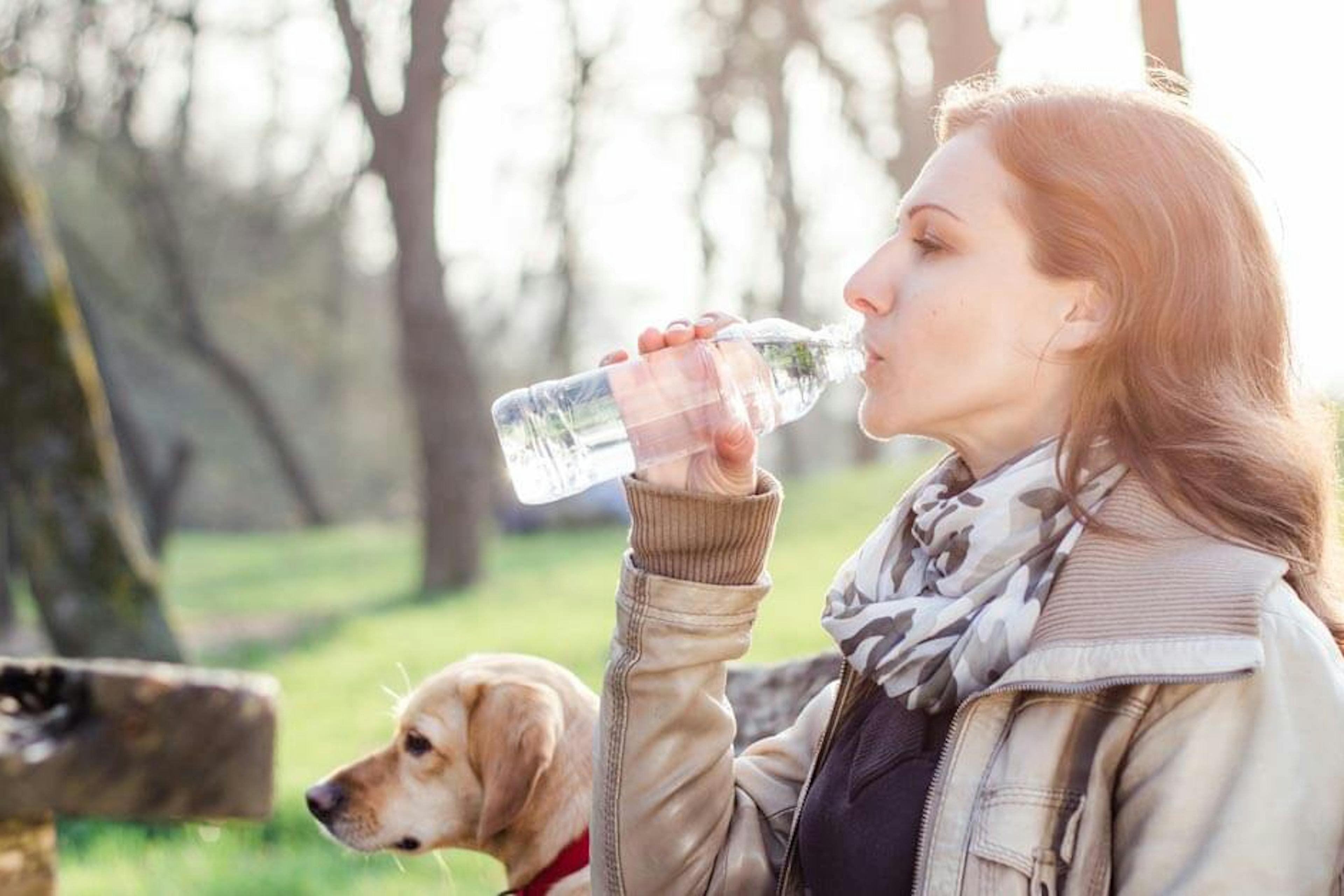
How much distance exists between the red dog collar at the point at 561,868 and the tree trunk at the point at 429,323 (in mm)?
12808

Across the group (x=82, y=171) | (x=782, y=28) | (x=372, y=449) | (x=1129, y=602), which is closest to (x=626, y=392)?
(x=1129, y=602)

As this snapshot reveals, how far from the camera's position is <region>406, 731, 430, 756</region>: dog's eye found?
3.51 m

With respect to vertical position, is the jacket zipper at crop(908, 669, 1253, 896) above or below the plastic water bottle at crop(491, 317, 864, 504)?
below

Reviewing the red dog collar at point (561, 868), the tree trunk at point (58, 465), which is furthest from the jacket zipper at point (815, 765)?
the tree trunk at point (58, 465)

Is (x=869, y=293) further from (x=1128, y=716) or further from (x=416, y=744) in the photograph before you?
(x=416, y=744)

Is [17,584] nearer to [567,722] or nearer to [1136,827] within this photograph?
[567,722]

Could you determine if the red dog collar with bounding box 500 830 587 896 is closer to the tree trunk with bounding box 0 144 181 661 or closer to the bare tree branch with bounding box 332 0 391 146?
the tree trunk with bounding box 0 144 181 661

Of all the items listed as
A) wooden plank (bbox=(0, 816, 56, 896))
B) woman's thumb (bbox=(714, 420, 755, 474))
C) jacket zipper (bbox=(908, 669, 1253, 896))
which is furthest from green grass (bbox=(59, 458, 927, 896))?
jacket zipper (bbox=(908, 669, 1253, 896))

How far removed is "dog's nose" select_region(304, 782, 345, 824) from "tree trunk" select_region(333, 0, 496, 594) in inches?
489

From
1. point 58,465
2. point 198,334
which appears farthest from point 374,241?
point 58,465

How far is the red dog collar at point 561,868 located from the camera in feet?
10.8

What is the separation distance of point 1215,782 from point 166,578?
67.8ft

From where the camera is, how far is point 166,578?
21.3 meters

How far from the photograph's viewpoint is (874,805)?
2.28 meters
